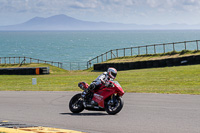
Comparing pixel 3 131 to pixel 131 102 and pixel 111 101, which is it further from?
pixel 131 102

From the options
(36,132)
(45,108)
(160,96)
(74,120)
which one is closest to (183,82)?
(160,96)

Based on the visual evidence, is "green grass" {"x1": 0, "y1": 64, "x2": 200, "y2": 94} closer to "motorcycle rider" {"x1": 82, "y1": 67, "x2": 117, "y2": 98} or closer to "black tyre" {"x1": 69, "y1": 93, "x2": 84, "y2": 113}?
"black tyre" {"x1": 69, "y1": 93, "x2": 84, "y2": 113}

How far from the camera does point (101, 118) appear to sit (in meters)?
10.0

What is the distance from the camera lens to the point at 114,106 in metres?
10.3

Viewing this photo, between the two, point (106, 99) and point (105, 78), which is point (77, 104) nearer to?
point (106, 99)

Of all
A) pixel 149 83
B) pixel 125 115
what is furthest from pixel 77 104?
pixel 149 83

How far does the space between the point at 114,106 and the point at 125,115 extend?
40 centimetres

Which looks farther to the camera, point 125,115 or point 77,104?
point 77,104

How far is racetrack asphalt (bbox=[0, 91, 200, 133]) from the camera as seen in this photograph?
8539 millimetres

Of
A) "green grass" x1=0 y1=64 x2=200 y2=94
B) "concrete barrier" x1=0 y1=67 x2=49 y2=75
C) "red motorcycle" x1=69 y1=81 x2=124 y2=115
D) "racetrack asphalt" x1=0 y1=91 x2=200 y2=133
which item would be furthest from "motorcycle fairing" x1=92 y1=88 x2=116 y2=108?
"concrete barrier" x1=0 y1=67 x2=49 y2=75

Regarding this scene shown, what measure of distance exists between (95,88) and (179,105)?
116 inches

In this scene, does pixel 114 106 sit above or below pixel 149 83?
below

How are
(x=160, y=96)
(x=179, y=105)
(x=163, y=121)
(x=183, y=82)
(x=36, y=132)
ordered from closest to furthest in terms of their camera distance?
1. (x=36, y=132)
2. (x=163, y=121)
3. (x=179, y=105)
4. (x=160, y=96)
5. (x=183, y=82)

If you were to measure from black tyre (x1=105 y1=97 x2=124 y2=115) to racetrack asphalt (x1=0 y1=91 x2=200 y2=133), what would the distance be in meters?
0.15
